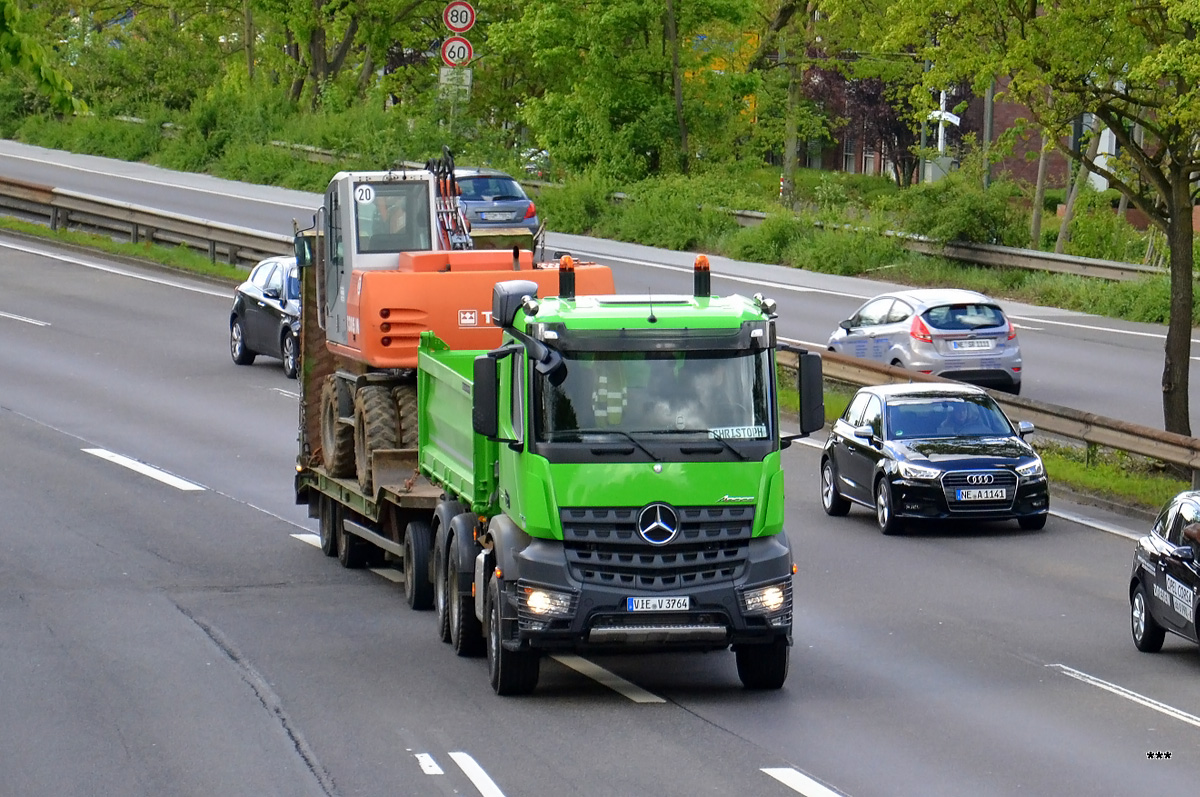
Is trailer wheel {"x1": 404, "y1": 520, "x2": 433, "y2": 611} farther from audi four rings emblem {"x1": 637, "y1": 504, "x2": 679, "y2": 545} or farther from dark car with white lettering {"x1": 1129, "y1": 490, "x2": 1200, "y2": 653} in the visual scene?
dark car with white lettering {"x1": 1129, "y1": 490, "x2": 1200, "y2": 653}

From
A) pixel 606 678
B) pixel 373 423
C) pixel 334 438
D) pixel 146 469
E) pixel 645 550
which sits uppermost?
pixel 373 423

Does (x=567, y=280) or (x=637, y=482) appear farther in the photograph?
(x=567, y=280)

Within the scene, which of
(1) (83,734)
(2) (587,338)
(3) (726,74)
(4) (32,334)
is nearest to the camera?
(1) (83,734)

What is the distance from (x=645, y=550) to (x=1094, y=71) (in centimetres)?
1223

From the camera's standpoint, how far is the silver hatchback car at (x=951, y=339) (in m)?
26.4

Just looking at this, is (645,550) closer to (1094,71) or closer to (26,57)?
(26,57)

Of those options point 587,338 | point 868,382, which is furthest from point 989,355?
point 587,338

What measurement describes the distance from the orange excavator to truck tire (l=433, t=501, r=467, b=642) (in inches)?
66.4

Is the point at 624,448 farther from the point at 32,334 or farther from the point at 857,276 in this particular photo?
the point at 857,276

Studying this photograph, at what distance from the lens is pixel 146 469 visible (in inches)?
856

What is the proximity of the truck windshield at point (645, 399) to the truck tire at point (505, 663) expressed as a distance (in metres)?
1.17

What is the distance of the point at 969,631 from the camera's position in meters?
14.7

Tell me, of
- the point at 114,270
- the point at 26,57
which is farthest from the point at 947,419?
the point at 114,270

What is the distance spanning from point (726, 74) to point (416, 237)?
3190cm
